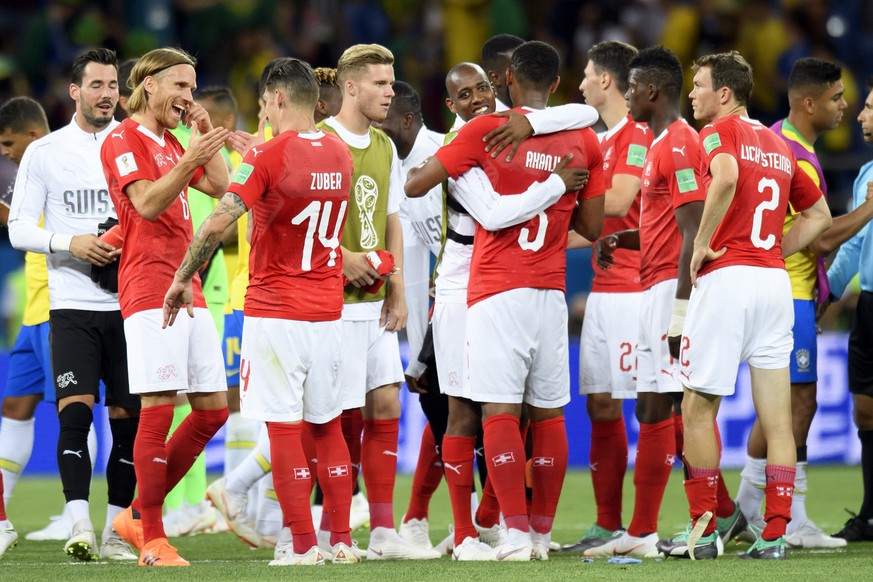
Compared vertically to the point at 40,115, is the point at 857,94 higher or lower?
higher

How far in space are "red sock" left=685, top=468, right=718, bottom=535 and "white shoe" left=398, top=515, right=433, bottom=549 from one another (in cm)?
174

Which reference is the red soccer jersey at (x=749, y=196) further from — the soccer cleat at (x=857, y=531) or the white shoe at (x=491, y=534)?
the soccer cleat at (x=857, y=531)

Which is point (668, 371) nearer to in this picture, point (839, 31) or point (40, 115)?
point (40, 115)

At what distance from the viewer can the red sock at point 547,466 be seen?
23.2 feet

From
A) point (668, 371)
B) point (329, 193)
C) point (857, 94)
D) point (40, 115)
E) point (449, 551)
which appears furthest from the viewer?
point (857, 94)

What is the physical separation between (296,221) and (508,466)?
5.36ft

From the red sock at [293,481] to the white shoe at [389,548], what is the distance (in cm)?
73

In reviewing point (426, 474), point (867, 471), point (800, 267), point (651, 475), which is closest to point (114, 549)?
point (426, 474)

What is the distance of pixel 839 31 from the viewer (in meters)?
16.2

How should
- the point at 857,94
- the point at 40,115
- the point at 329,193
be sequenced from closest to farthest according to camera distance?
1. the point at 329,193
2. the point at 40,115
3. the point at 857,94

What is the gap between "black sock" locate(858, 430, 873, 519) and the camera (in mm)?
8523

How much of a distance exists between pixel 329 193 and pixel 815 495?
6138 millimetres

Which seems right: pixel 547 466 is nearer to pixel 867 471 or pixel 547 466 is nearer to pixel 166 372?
pixel 166 372

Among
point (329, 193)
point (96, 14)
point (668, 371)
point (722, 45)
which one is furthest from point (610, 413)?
point (96, 14)
